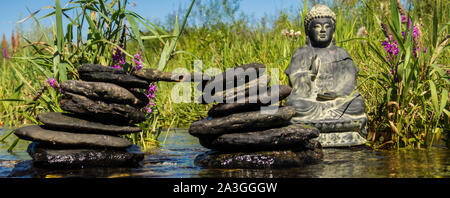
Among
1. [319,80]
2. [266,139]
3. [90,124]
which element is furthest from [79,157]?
[319,80]

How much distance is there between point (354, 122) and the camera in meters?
5.55

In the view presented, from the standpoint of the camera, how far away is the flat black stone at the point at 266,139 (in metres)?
4.35

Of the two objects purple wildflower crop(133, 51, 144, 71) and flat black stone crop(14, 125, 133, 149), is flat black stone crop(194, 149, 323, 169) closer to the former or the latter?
flat black stone crop(14, 125, 133, 149)

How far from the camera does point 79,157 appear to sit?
13.9 ft

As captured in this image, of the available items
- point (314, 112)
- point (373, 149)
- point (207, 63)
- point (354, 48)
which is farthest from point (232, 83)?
point (207, 63)

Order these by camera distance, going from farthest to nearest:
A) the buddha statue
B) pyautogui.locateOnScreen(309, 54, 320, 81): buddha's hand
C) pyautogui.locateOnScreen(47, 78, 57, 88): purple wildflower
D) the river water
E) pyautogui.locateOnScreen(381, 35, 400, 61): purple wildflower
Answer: pyautogui.locateOnScreen(309, 54, 320, 81): buddha's hand, the buddha statue, pyautogui.locateOnScreen(381, 35, 400, 61): purple wildflower, pyautogui.locateOnScreen(47, 78, 57, 88): purple wildflower, the river water

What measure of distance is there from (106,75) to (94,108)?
13.0 inches

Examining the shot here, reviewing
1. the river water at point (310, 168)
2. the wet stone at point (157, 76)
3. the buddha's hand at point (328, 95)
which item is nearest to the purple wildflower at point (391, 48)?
the buddha's hand at point (328, 95)

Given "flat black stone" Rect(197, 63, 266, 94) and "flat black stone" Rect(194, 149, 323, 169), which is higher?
"flat black stone" Rect(197, 63, 266, 94)

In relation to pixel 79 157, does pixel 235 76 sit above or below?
above

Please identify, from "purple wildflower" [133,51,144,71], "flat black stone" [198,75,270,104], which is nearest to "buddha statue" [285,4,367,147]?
"flat black stone" [198,75,270,104]

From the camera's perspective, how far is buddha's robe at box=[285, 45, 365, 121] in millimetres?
5691

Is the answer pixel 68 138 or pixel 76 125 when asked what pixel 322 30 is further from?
pixel 68 138

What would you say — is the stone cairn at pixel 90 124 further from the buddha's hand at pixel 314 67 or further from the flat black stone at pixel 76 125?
the buddha's hand at pixel 314 67
